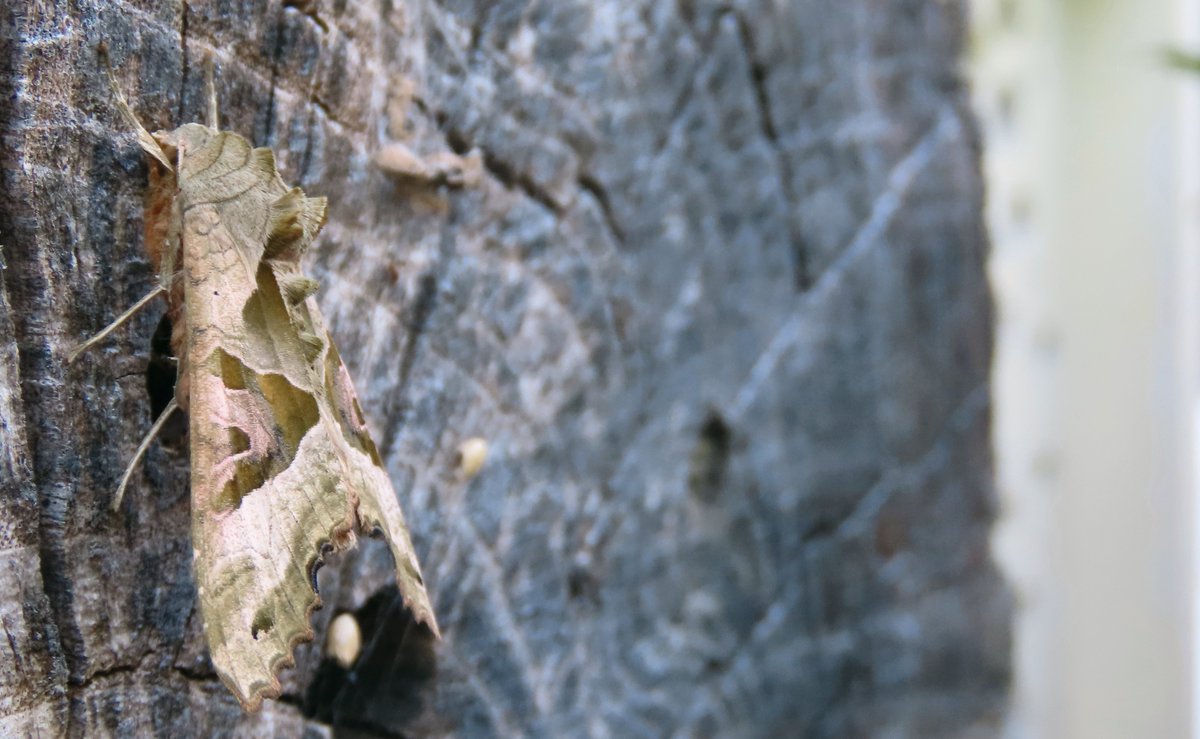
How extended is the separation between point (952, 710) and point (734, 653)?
469 millimetres

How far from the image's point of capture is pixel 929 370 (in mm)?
1387

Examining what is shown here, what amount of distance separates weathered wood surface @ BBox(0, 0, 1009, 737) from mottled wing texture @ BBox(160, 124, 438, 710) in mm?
45

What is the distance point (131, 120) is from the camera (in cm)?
67

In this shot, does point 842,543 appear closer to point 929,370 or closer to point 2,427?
point 929,370

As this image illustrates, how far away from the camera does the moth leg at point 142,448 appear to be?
65cm

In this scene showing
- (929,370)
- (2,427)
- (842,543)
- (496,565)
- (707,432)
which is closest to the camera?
(2,427)

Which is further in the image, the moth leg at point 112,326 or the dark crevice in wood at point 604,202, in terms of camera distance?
the dark crevice in wood at point 604,202

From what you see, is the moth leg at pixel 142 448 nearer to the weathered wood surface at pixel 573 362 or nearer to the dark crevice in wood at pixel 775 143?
the weathered wood surface at pixel 573 362

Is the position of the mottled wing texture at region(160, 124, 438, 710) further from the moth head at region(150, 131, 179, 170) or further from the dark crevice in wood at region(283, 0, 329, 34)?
the dark crevice in wood at region(283, 0, 329, 34)

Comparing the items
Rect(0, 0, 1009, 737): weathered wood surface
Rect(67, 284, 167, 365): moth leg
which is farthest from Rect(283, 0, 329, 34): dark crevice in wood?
Rect(67, 284, 167, 365): moth leg

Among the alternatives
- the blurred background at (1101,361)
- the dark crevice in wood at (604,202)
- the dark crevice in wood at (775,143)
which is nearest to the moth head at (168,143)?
the dark crevice in wood at (604,202)

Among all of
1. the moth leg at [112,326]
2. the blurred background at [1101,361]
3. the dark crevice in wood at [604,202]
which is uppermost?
the blurred background at [1101,361]

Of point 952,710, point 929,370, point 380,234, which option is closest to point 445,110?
point 380,234

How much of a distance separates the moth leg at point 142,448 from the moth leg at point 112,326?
60 mm
